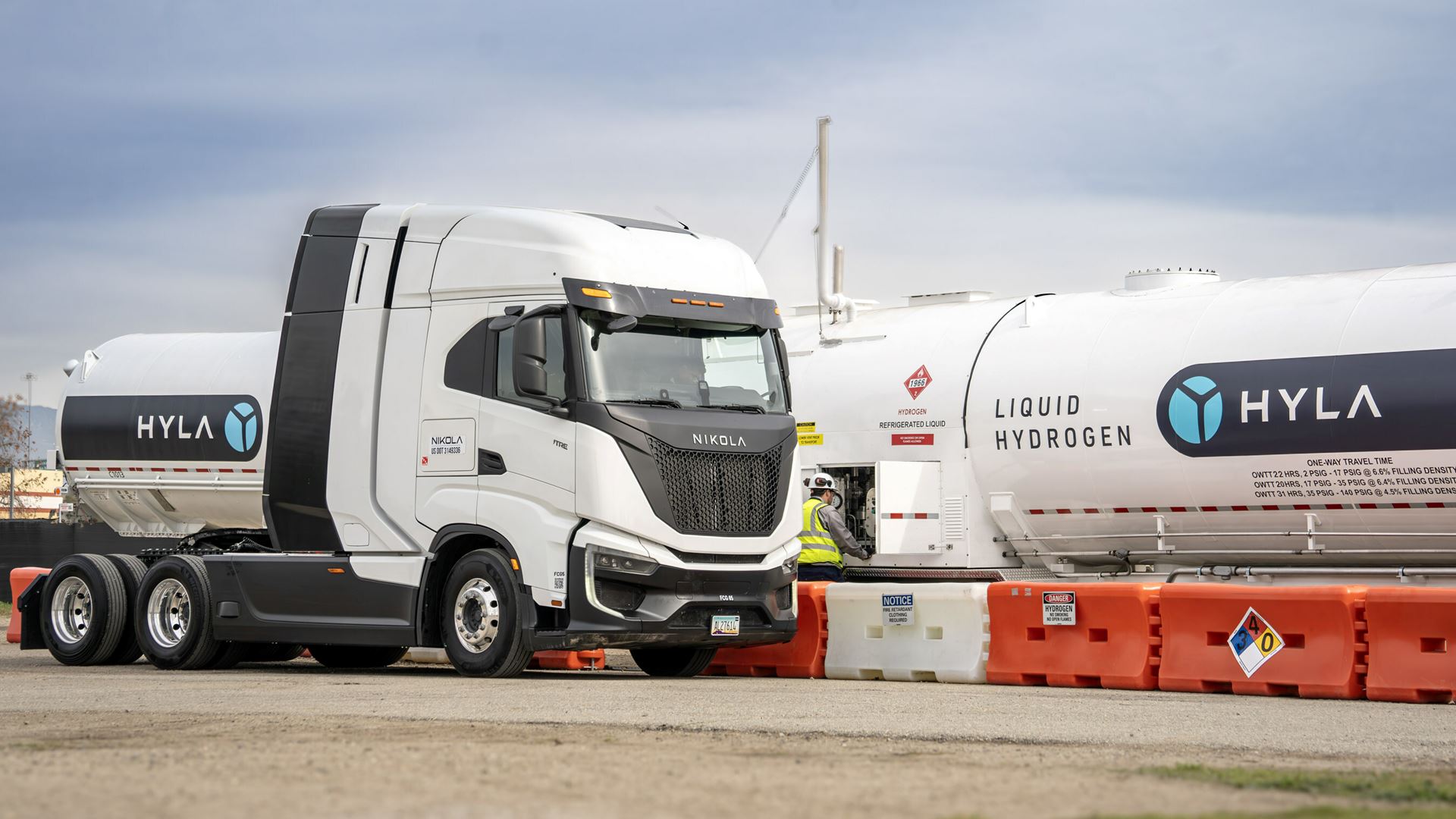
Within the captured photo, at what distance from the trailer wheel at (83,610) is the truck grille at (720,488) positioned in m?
6.32

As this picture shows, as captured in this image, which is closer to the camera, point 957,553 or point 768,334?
point 768,334

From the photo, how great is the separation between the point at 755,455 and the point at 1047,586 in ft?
8.82

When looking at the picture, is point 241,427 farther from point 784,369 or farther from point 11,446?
point 11,446

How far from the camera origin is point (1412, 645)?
39.1 feet

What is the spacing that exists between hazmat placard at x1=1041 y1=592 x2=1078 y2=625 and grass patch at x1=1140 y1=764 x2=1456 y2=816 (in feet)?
19.5

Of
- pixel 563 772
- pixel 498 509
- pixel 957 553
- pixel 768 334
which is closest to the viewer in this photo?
pixel 563 772

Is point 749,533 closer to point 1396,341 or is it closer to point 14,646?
point 1396,341

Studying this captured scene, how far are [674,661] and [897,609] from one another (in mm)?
2135

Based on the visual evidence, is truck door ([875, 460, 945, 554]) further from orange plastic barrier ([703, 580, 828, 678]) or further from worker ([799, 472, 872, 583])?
orange plastic barrier ([703, 580, 828, 678])

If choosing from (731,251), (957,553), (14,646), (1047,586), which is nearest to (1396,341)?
(1047,586)

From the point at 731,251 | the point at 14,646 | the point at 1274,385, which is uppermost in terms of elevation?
the point at 731,251

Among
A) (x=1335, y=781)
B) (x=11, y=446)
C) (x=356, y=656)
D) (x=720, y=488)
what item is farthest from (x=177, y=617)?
(x=11, y=446)

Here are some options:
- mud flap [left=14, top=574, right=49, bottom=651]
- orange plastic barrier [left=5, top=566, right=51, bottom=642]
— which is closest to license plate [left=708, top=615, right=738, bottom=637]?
mud flap [left=14, top=574, right=49, bottom=651]

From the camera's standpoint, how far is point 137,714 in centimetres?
1045
